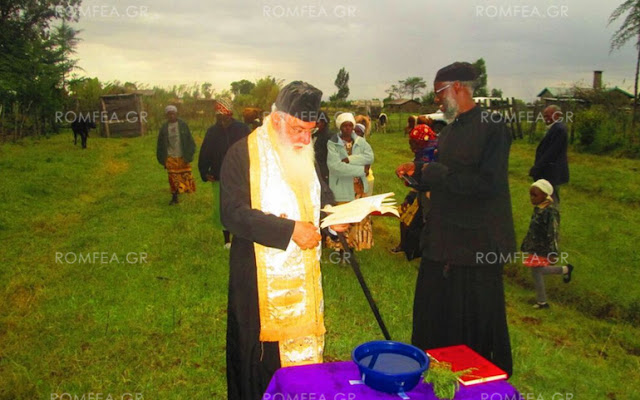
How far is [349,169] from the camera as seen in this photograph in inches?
253

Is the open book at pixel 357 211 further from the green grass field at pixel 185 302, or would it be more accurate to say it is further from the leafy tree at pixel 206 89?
the leafy tree at pixel 206 89

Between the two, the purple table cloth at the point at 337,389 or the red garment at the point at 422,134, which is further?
the red garment at the point at 422,134

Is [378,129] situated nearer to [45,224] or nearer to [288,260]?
[45,224]

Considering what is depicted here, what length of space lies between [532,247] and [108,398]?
15.1ft

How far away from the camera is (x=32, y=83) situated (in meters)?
24.3

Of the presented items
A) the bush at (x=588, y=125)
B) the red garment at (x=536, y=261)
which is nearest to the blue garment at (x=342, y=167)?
the red garment at (x=536, y=261)

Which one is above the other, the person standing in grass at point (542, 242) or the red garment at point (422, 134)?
the red garment at point (422, 134)

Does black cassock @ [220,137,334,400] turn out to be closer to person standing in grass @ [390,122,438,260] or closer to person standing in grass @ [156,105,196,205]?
person standing in grass @ [390,122,438,260]

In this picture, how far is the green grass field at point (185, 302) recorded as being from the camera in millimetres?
4004

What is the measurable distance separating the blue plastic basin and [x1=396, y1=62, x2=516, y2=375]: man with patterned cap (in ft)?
4.20
